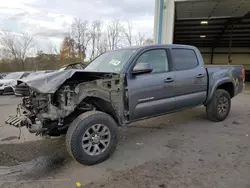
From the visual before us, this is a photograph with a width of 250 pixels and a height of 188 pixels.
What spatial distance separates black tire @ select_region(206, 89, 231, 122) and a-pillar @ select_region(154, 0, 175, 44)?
17.9ft

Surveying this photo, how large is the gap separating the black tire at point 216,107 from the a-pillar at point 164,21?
17.9 feet

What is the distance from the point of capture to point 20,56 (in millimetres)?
35312

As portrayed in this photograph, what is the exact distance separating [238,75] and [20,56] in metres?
36.2

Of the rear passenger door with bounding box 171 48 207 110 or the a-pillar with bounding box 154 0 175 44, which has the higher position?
the a-pillar with bounding box 154 0 175 44

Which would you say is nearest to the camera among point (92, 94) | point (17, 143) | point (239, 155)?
point (92, 94)

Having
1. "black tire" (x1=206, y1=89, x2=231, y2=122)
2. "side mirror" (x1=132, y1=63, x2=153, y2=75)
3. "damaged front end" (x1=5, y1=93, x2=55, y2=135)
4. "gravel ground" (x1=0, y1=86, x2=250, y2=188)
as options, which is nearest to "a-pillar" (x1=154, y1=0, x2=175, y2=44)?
"black tire" (x1=206, y1=89, x2=231, y2=122)

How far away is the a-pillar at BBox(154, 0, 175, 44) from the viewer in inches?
411

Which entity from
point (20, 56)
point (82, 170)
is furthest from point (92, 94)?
point (20, 56)

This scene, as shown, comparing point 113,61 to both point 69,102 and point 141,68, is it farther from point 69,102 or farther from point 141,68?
point 69,102

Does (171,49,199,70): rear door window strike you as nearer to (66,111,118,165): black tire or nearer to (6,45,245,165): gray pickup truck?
(6,45,245,165): gray pickup truck

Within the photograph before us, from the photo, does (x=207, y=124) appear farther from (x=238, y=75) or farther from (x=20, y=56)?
(x=20, y=56)

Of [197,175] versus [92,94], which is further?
[92,94]

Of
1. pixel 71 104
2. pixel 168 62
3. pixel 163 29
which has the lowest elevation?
pixel 71 104

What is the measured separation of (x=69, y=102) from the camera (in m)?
3.22
